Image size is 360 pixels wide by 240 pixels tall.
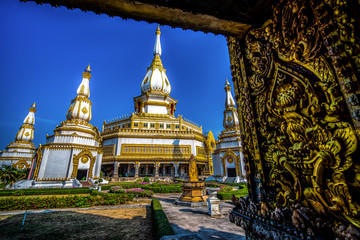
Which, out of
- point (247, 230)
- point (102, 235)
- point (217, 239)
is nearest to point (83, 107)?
point (102, 235)

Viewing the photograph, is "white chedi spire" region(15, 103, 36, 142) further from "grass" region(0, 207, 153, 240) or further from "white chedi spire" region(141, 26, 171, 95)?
"grass" region(0, 207, 153, 240)

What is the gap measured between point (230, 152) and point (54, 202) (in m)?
21.7

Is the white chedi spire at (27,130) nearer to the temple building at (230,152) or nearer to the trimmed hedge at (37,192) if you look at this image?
the trimmed hedge at (37,192)

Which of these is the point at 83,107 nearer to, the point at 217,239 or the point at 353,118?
the point at 217,239

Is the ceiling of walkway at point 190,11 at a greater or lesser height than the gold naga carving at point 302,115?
greater

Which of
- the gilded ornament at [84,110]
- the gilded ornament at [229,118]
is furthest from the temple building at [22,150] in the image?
the gilded ornament at [229,118]

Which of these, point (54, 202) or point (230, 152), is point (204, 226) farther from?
point (230, 152)

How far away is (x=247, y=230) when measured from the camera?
7.41 ft

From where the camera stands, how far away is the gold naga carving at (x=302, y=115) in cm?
134

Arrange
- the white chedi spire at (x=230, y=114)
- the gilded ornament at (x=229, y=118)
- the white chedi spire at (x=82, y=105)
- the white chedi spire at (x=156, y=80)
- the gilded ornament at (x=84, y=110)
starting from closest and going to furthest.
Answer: the white chedi spire at (x=82, y=105)
the gilded ornament at (x=84, y=110)
the white chedi spire at (x=230, y=114)
the gilded ornament at (x=229, y=118)
the white chedi spire at (x=156, y=80)

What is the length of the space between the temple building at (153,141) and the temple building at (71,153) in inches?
293

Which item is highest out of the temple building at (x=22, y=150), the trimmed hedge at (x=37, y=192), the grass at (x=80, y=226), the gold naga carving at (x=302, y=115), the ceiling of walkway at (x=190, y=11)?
the temple building at (x=22, y=150)

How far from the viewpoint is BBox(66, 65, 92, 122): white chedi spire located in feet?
75.6

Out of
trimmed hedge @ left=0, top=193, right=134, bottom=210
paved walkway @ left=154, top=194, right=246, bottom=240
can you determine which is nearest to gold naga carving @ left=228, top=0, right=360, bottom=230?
paved walkway @ left=154, top=194, right=246, bottom=240
